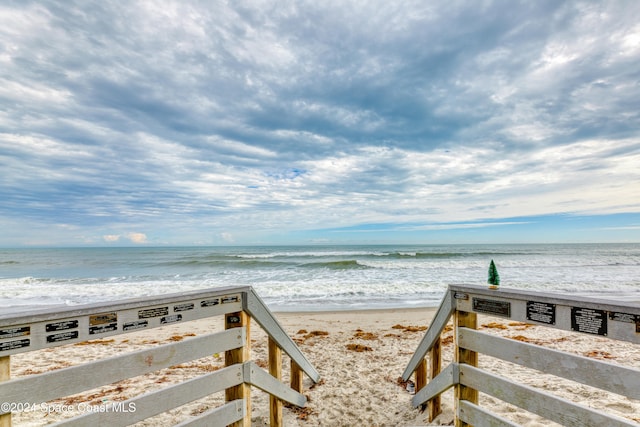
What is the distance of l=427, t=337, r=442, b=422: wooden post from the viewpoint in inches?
138

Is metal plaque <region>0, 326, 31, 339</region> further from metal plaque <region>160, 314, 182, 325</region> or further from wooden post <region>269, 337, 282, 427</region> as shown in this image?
wooden post <region>269, 337, 282, 427</region>

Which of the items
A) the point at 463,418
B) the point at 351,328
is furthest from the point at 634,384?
the point at 351,328

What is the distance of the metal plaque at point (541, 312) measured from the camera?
1966mm

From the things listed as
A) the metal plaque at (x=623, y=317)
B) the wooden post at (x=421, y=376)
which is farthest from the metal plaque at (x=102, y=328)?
the wooden post at (x=421, y=376)

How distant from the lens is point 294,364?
4051mm

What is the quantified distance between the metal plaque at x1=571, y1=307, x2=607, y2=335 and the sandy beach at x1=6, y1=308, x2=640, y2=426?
2.30 meters

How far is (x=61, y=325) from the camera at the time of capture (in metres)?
1.67

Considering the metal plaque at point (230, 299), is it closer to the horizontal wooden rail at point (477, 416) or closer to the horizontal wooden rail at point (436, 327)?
the horizontal wooden rail at point (436, 327)

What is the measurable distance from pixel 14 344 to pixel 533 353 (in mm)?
2862

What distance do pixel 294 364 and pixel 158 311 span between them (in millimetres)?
2413

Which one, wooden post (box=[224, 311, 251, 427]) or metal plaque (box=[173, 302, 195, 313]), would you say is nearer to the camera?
metal plaque (box=[173, 302, 195, 313])

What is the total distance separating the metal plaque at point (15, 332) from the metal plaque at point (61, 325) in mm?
75

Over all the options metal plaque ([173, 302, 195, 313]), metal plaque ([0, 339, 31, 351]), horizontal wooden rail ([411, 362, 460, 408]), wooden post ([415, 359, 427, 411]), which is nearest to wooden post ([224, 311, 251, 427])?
metal plaque ([173, 302, 195, 313])

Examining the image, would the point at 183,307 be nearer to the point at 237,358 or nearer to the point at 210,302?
the point at 210,302
